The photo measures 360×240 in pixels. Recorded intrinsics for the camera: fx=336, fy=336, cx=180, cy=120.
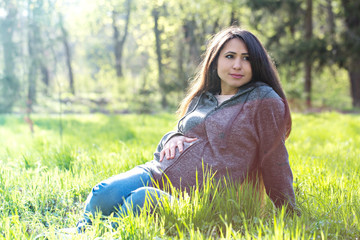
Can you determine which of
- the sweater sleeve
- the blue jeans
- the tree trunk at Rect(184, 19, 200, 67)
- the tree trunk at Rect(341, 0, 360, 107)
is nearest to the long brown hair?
the sweater sleeve

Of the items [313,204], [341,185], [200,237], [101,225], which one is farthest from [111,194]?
[341,185]

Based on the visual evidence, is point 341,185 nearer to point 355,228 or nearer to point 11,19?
point 355,228

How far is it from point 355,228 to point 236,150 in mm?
759

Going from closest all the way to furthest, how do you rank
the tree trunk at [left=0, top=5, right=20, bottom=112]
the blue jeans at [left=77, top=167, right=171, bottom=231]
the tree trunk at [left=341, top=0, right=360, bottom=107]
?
the blue jeans at [left=77, top=167, right=171, bottom=231] → the tree trunk at [left=341, top=0, right=360, bottom=107] → the tree trunk at [left=0, top=5, right=20, bottom=112]

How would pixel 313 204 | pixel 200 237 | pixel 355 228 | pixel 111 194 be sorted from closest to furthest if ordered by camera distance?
1. pixel 200 237
2. pixel 355 228
3. pixel 111 194
4. pixel 313 204

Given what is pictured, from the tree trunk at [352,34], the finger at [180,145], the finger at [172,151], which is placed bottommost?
the finger at [172,151]

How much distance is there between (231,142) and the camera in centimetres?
207

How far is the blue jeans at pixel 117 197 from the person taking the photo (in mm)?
1929

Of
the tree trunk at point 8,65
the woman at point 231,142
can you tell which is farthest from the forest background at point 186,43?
the woman at point 231,142

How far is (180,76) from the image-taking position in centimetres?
1377

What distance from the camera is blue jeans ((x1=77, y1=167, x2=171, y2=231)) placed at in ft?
6.33

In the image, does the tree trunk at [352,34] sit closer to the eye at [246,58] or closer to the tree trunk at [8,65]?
the eye at [246,58]

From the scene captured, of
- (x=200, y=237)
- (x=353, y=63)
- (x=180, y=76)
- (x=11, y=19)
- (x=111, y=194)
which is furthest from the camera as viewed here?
(x=180, y=76)

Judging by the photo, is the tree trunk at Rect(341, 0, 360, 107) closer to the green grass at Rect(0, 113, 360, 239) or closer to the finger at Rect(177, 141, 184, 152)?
the green grass at Rect(0, 113, 360, 239)
